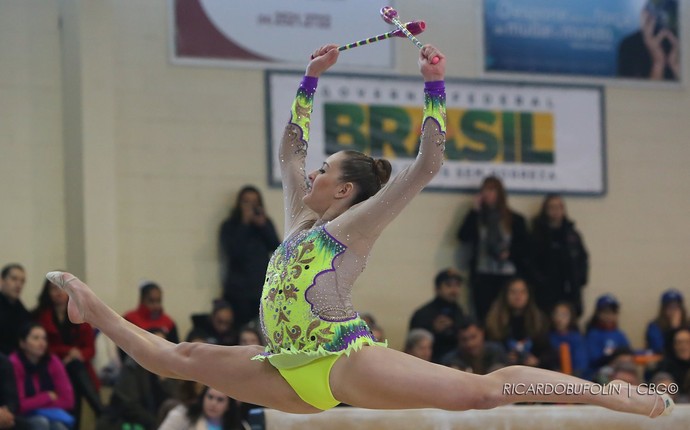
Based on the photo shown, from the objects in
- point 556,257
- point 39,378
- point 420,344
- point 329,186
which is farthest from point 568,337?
point 329,186

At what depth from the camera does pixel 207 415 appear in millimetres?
7113

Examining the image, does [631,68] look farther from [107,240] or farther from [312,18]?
[107,240]

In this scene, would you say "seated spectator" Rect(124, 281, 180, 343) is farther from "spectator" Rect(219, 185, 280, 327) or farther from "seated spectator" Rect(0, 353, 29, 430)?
"seated spectator" Rect(0, 353, 29, 430)

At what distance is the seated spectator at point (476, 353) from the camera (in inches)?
337

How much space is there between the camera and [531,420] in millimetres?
5777

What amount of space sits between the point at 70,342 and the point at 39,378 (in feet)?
2.34

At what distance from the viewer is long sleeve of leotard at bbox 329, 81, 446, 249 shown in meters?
4.09

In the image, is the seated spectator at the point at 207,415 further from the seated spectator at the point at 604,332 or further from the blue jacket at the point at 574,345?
the seated spectator at the point at 604,332

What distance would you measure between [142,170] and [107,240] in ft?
2.19

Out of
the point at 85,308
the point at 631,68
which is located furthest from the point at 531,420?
the point at 631,68

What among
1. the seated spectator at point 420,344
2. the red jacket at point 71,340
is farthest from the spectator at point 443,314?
the red jacket at point 71,340

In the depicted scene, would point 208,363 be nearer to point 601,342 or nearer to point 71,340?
point 71,340

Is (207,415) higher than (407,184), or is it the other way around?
(407,184)

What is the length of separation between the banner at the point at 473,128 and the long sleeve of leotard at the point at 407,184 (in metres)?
5.69
